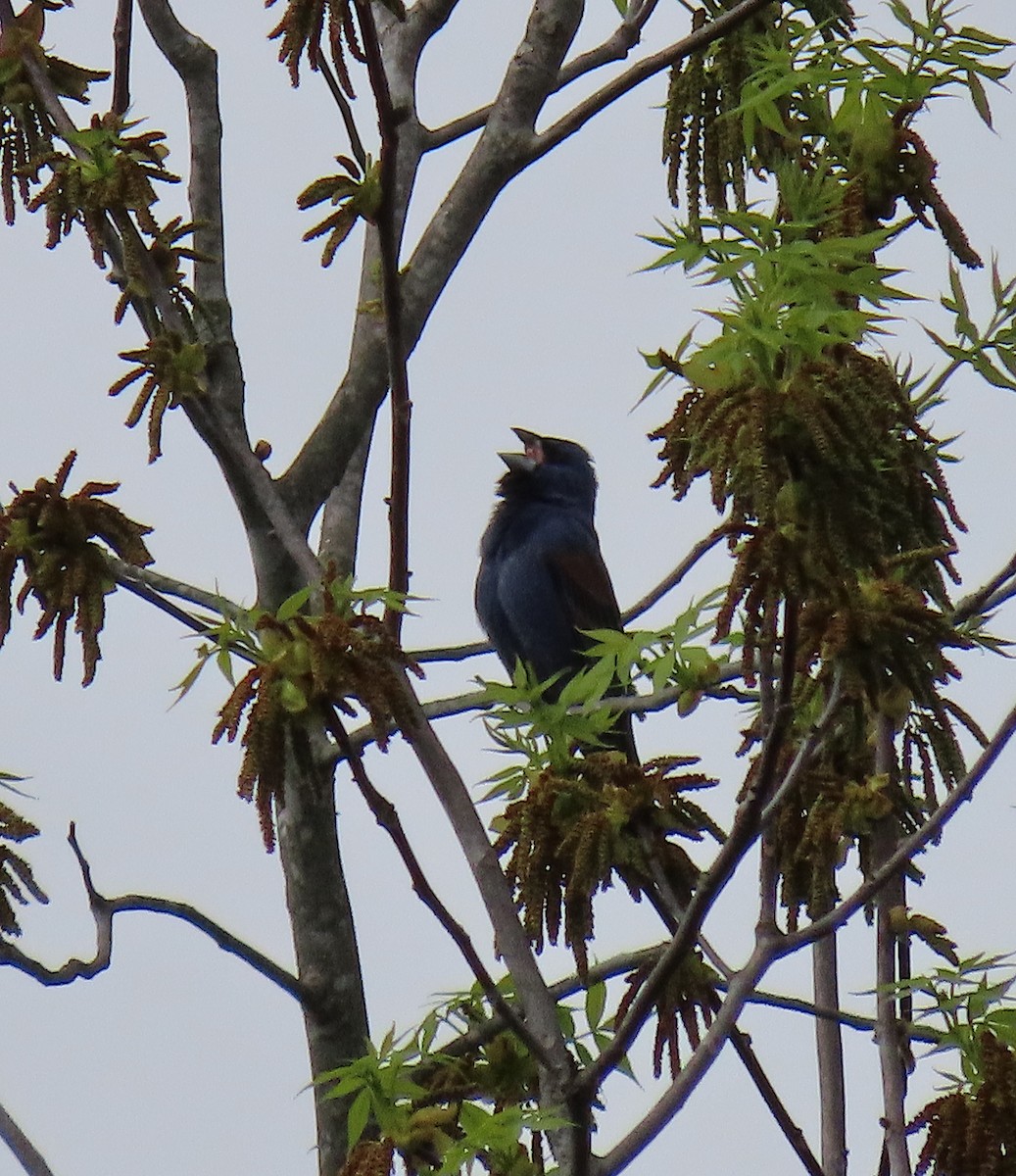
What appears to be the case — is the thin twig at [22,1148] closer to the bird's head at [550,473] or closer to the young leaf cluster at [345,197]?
the young leaf cluster at [345,197]

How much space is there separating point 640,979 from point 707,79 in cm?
197

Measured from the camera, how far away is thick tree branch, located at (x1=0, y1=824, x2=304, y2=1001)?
3309mm

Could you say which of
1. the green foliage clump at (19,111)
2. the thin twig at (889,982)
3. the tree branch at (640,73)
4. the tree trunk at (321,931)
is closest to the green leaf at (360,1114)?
the thin twig at (889,982)

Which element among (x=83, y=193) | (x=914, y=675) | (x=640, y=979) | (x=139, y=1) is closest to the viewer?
(x=914, y=675)

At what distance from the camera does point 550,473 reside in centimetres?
803

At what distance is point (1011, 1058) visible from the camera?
2998 mm

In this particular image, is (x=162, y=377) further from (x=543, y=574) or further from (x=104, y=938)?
(x=543, y=574)

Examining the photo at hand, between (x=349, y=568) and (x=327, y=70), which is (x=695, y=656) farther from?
(x=349, y=568)

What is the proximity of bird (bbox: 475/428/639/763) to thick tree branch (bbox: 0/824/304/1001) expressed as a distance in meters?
2.96

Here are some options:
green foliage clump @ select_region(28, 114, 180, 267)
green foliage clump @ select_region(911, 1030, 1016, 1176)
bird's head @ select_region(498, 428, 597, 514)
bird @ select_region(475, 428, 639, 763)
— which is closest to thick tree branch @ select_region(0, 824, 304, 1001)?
green foliage clump @ select_region(28, 114, 180, 267)

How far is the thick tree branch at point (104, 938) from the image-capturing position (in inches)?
130

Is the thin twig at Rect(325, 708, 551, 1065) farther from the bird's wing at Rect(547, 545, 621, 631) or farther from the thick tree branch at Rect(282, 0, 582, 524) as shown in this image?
the bird's wing at Rect(547, 545, 621, 631)

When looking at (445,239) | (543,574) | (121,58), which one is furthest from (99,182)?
(543,574)

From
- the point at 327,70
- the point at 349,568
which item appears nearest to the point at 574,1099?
the point at 327,70
